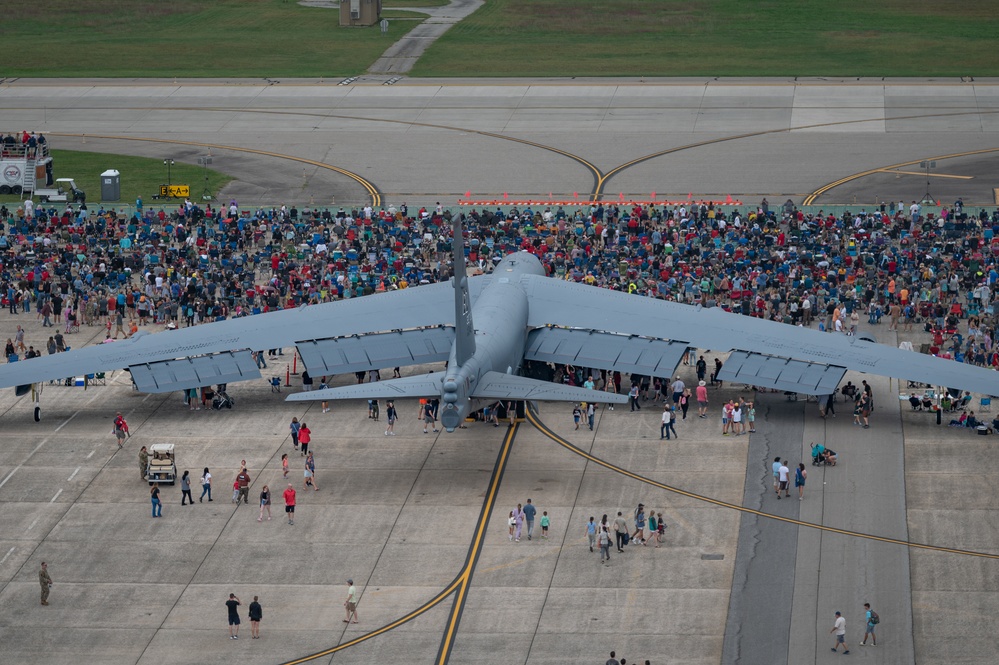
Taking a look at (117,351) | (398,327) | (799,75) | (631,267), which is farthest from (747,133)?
(117,351)

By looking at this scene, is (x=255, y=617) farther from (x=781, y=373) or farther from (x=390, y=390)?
(x=781, y=373)

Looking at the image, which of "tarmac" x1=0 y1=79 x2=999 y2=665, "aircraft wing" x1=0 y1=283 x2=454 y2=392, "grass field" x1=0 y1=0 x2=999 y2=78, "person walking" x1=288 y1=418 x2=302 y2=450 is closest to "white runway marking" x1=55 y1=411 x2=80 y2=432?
"tarmac" x1=0 y1=79 x2=999 y2=665

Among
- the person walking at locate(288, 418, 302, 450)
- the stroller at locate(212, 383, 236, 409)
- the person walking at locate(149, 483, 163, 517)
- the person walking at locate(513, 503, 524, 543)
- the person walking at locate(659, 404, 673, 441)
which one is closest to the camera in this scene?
the person walking at locate(513, 503, 524, 543)

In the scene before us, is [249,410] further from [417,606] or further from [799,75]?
[799,75]

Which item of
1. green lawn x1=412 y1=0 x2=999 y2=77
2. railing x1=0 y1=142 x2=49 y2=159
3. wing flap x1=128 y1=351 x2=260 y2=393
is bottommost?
wing flap x1=128 y1=351 x2=260 y2=393

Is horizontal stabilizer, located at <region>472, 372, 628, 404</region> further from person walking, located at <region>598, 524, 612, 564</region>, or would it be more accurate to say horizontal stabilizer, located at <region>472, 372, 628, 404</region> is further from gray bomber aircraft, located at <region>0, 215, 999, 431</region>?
person walking, located at <region>598, 524, 612, 564</region>

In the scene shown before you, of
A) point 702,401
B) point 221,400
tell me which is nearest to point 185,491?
point 221,400
